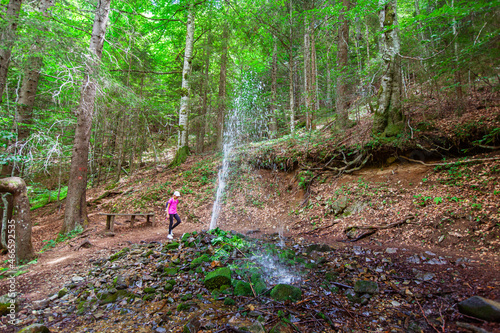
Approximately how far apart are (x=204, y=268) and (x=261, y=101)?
579 inches

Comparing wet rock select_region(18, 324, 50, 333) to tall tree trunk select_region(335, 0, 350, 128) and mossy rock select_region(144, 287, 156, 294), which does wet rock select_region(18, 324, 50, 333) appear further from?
tall tree trunk select_region(335, 0, 350, 128)

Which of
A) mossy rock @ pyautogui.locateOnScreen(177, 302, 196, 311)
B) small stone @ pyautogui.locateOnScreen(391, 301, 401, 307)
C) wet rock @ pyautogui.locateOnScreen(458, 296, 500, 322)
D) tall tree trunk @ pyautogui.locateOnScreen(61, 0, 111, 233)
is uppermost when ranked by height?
tall tree trunk @ pyautogui.locateOnScreen(61, 0, 111, 233)

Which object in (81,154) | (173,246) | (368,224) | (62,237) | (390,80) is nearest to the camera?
(173,246)

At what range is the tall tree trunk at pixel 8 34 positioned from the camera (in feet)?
14.7

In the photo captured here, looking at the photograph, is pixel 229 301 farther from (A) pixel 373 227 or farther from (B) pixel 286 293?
(A) pixel 373 227

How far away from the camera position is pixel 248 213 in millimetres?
9891

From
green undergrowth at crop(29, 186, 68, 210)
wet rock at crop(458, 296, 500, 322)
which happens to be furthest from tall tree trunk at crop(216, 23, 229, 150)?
wet rock at crop(458, 296, 500, 322)

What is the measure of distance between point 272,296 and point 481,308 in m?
2.72

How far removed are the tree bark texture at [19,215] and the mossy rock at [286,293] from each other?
6324 millimetres

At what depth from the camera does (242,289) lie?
3883 mm

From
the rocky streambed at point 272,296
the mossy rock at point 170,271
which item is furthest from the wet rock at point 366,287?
the mossy rock at point 170,271

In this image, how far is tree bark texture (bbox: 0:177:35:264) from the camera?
5.34 meters

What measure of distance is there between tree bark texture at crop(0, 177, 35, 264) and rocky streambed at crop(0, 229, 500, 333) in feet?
6.73

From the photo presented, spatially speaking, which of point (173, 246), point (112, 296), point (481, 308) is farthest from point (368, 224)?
point (112, 296)
